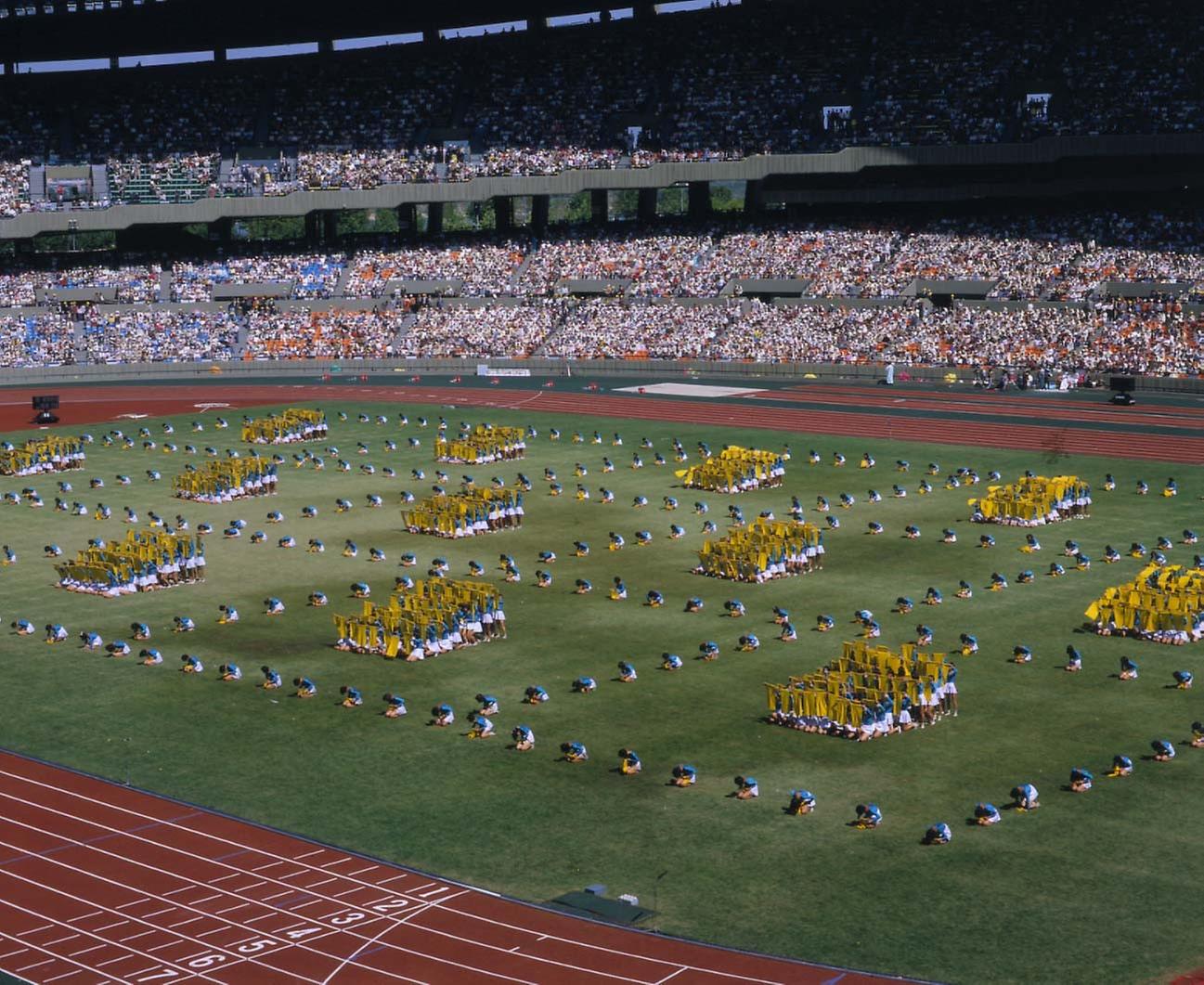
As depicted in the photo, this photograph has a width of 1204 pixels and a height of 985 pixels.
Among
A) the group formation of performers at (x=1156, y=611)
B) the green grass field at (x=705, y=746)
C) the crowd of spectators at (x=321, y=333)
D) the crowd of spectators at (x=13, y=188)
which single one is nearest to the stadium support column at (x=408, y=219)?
the crowd of spectators at (x=321, y=333)

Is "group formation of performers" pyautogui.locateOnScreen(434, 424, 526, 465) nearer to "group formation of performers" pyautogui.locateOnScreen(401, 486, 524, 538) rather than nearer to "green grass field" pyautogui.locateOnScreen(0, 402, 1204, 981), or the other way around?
"group formation of performers" pyautogui.locateOnScreen(401, 486, 524, 538)

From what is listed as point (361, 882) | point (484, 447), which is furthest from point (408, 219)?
point (361, 882)

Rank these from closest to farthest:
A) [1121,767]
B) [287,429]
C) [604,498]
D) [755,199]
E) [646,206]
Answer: [1121,767]
[604,498]
[287,429]
[755,199]
[646,206]

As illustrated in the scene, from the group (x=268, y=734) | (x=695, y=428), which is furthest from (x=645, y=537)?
(x=695, y=428)

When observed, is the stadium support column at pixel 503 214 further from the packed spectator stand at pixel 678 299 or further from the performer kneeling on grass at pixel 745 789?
the performer kneeling on grass at pixel 745 789

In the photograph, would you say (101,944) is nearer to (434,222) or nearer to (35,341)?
(35,341)
